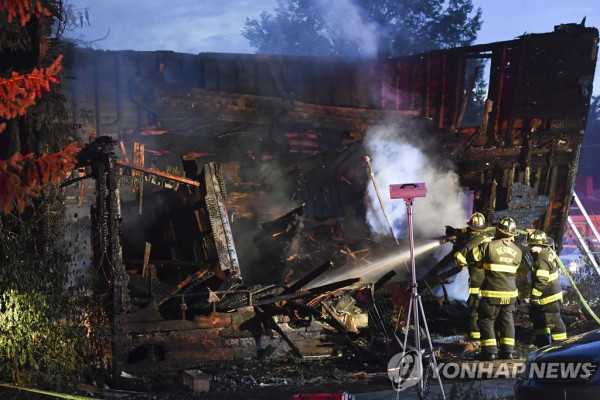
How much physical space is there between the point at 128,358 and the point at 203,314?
1.29 metres

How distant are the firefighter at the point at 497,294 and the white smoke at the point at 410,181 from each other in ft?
20.8

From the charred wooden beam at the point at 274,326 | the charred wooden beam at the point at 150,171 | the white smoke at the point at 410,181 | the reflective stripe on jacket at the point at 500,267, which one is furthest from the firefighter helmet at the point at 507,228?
the white smoke at the point at 410,181

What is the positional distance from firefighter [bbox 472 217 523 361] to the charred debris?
2.28 metres

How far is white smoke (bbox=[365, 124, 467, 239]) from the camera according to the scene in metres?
16.2

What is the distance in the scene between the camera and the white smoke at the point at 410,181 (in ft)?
53.1

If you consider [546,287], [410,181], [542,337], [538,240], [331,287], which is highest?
[410,181]

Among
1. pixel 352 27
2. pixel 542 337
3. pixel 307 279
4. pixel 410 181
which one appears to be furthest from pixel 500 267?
pixel 352 27

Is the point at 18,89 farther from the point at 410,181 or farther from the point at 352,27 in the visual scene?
the point at 352,27

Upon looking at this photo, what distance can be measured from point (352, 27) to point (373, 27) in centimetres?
118

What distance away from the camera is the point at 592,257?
16.2 meters

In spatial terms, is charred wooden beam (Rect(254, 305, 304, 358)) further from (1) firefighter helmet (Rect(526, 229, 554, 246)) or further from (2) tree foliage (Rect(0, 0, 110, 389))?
(1) firefighter helmet (Rect(526, 229, 554, 246))

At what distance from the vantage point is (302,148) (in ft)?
54.4

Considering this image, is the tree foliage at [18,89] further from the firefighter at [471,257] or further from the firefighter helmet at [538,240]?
the firefighter helmet at [538,240]

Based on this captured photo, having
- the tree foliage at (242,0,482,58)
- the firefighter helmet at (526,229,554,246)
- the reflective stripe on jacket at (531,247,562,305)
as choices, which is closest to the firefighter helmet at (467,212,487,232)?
the firefighter helmet at (526,229,554,246)
